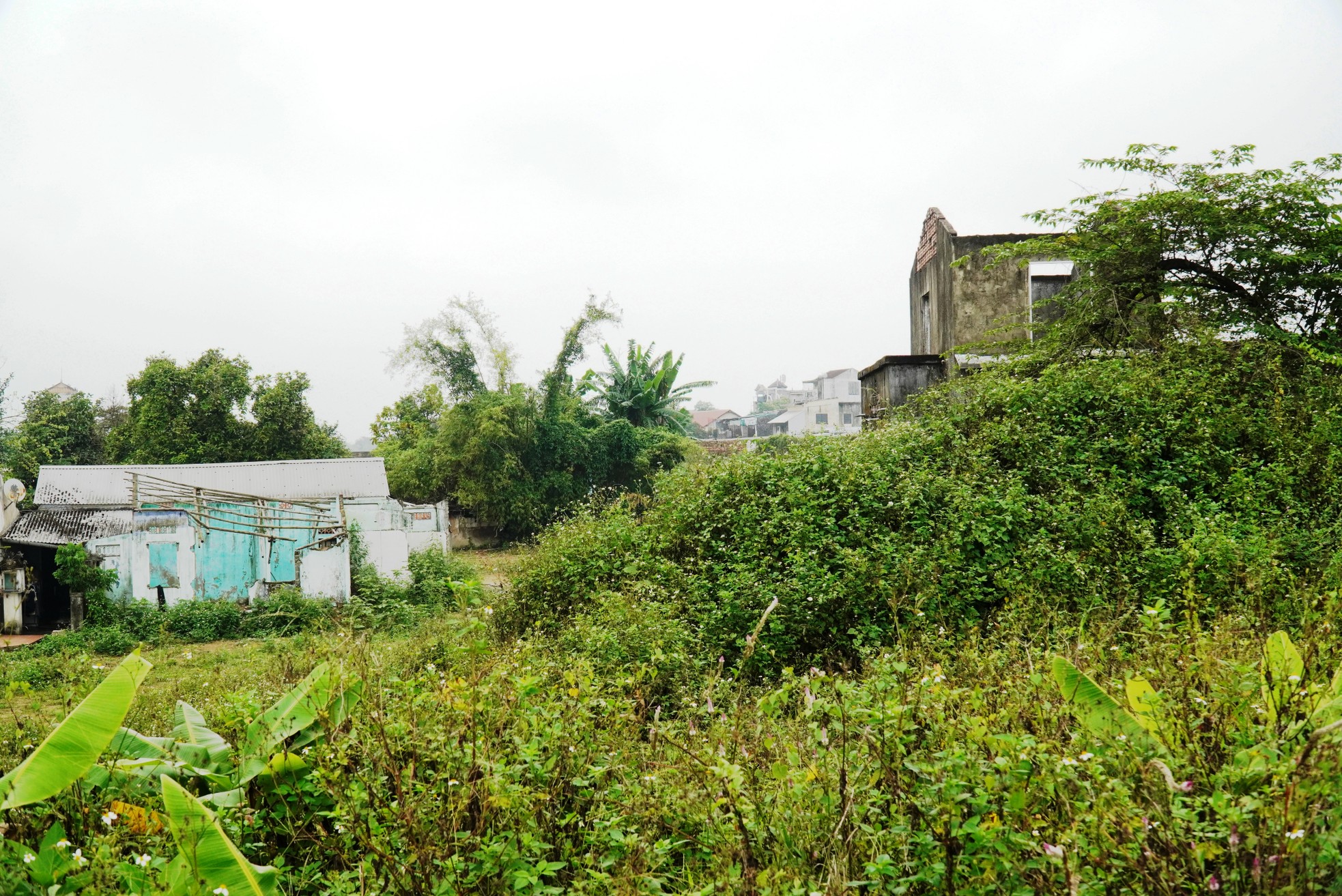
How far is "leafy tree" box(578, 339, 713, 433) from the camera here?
27.3 m

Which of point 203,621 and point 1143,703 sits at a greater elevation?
point 1143,703

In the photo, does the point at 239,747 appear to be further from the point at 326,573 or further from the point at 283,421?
the point at 283,421

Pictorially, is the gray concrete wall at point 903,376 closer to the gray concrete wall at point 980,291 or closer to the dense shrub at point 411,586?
the gray concrete wall at point 980,291

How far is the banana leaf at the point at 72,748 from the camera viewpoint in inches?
89.6

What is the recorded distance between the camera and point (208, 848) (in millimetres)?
2127

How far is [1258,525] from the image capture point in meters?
6.08

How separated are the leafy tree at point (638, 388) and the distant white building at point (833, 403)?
58.7 feet

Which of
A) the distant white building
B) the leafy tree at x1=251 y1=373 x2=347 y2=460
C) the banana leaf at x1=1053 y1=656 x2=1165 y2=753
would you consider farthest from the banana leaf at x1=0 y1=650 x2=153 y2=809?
the distant white building

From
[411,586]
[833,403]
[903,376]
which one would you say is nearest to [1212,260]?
[903,376]

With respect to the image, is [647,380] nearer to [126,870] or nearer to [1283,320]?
[1283,320]

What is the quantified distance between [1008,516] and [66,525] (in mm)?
15296

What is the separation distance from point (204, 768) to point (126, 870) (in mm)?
675

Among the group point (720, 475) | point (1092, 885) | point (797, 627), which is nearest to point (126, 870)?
point (1092, 885)

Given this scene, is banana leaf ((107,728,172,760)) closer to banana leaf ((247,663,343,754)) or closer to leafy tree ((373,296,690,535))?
banana leaf ((247,663,343,754))
